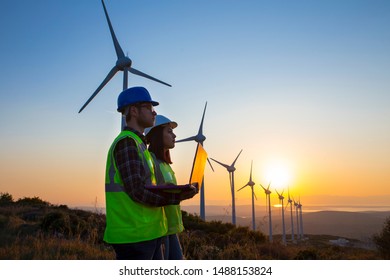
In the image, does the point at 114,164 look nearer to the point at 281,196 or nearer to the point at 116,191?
the point at 116,191

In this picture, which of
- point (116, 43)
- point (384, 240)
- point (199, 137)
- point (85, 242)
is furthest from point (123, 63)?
point (384, 240)

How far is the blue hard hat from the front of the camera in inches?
129

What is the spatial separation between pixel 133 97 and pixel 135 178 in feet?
2.91

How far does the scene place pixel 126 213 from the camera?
284cm

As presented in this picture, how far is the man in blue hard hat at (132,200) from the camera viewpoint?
275cm

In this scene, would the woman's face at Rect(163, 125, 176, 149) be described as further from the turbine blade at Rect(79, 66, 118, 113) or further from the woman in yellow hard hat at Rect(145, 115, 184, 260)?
the turbine blade at Rect(79, 66, 118, 113)

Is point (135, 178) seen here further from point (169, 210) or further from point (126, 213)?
point (169, 210)

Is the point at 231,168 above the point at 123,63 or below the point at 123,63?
below

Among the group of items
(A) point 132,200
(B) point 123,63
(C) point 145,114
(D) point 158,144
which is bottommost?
(A) point 132,200

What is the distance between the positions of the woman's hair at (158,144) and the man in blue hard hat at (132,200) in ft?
2.84

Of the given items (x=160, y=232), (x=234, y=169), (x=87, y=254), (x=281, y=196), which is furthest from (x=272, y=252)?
(x=281, y=196)

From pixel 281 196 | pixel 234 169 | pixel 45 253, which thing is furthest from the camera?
pixel 281 196

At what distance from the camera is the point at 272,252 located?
1494cm
